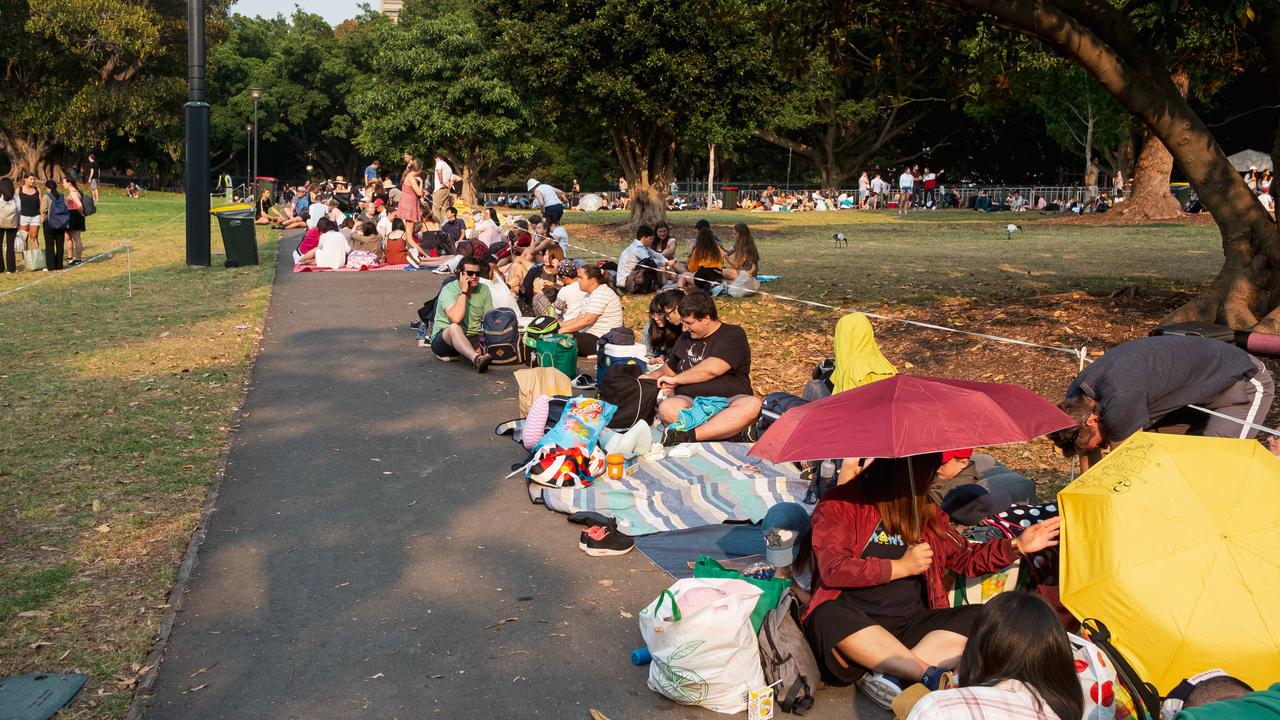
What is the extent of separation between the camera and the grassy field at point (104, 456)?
17.3 ft

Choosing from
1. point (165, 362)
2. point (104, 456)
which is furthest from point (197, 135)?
point (104, 456)

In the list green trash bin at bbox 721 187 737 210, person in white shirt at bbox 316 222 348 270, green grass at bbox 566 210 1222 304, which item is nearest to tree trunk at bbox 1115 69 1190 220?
green grass at bbox 566 210 1222 304

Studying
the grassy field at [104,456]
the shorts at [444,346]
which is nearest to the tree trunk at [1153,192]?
the grassy field at [104,456]

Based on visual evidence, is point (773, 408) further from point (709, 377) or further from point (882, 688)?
point (882, 688)

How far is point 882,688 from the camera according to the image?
4660 millimetres

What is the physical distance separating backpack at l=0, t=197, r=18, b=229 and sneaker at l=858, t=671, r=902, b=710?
20.3 metres

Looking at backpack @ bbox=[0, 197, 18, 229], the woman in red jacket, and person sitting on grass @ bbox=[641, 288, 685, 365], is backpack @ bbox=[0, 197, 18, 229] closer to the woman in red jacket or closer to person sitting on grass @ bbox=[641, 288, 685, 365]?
person sitting on grass @ bbox=[641, 288, 685, 365]

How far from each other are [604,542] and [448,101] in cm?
4011

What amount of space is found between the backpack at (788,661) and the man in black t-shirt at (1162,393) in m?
1.80

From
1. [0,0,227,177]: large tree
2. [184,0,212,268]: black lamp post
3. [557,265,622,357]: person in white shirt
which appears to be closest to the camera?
[557,265,622,357]: person in white shirt

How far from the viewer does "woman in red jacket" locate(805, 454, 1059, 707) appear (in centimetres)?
464

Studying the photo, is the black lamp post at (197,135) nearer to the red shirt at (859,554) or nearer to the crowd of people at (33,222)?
the crowd of people at (33,222)

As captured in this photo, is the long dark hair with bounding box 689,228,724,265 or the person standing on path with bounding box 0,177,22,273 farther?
the person standing on path with bounding box 0,177,22,273

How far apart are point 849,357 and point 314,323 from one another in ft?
31.3
